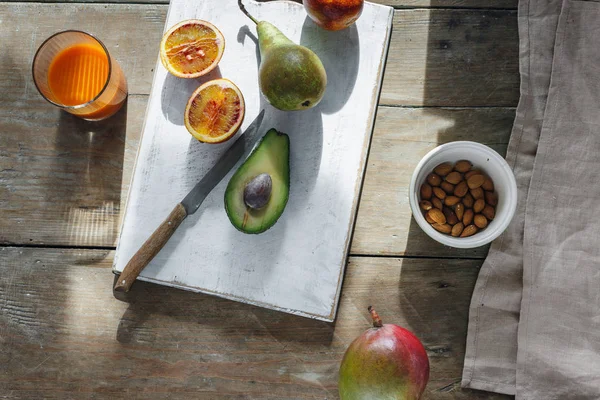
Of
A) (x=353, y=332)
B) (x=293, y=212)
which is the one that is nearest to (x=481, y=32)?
(x=293, y=212)

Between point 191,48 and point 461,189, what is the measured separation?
49 centimetres

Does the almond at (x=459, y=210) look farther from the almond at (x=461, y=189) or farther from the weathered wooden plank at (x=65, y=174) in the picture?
the weathered wooden plank at (x=65, y=174)

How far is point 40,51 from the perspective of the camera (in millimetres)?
883

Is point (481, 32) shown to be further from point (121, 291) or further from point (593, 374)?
point (121, 291)

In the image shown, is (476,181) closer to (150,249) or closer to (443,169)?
(443,169)

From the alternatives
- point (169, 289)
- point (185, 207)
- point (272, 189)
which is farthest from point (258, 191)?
point (169, 289)

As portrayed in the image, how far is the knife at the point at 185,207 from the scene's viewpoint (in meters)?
0.90

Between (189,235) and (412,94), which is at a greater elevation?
(412,94)

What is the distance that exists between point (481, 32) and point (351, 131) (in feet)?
0.95

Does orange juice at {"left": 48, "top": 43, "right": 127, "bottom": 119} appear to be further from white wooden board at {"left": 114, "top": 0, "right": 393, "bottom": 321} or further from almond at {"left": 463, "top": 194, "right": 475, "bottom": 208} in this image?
almond at {"left": 463, "top": 194, "right": 475, "bottom": 208}

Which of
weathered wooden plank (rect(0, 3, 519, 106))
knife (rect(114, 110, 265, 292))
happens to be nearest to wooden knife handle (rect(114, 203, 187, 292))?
knife (rect(114, 110, 265, 292))

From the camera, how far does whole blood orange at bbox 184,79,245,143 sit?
0.88 m

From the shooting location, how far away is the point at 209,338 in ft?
3.11

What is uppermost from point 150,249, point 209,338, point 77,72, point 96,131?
point 77,72
